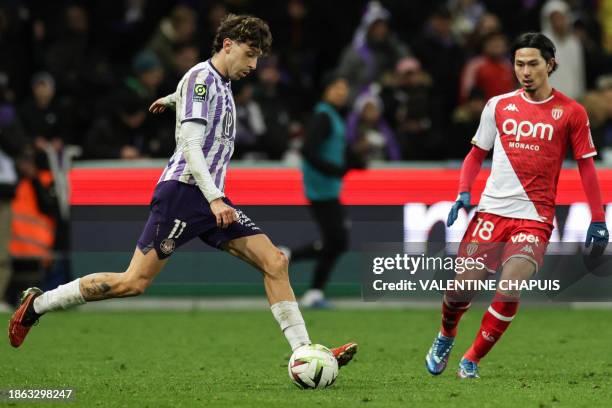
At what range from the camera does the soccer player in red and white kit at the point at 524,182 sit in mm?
8984

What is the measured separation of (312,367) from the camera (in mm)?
8562

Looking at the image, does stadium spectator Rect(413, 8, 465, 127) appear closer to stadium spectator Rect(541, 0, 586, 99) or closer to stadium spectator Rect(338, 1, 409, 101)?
stadium spectator Rect(338, 1, 409, 101)

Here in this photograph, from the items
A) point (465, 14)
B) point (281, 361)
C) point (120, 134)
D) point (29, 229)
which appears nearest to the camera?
point (281, 361)

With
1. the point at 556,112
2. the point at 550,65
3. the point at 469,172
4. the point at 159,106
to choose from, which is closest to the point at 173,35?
the point at 159,106

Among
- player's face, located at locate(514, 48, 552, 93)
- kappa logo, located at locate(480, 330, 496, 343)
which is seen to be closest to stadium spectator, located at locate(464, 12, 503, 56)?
player's face, located at locate(514, 48, 552, 93)

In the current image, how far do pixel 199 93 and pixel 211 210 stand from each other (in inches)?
29.4

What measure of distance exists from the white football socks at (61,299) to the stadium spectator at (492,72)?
33.9 feet

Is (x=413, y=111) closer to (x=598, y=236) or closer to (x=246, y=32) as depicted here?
(x=598, y=236)

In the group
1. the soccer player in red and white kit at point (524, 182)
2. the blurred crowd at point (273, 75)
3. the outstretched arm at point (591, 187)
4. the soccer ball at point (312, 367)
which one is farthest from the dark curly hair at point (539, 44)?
the blurred crowd at point (273, 75)

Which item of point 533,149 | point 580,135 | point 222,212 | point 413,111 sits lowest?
point 413,111

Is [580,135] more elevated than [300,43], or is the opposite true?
[580,135]

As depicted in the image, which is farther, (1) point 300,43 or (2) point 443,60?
(1) point 300,43

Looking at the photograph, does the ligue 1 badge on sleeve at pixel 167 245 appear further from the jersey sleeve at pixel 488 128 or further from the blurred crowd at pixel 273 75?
the blurred crowd at pixel 273 75

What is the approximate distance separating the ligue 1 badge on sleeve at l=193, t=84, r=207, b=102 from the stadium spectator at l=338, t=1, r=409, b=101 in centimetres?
1032
